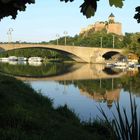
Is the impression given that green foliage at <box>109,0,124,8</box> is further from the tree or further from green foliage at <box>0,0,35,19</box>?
green foliage at <box>0,0,35,19</box>

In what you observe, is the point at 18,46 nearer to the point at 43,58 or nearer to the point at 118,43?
the point at 118,43

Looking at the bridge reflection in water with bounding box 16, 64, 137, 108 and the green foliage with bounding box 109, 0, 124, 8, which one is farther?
the bridge reflection in water with bounding box 16, 64, 137, 108

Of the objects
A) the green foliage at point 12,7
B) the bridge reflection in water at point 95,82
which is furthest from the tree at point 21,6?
the bridge reflection in water at point 95,82

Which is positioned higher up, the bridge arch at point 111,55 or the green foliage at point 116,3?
the green foliage at point 116,3

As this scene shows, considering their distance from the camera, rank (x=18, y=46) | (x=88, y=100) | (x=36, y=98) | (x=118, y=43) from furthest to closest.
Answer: (x=118, y=43) → (x=18, y=46) → (x=88, y=100) → (x=36, y=98)

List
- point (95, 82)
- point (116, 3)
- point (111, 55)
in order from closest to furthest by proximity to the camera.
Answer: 1. point (116, 3)
2. point (95, 82)
3. point (111, 55)

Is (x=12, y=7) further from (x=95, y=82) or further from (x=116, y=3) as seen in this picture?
(x=95, y=82)

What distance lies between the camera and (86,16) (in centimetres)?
227

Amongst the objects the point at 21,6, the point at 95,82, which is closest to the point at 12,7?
the point at 21,6

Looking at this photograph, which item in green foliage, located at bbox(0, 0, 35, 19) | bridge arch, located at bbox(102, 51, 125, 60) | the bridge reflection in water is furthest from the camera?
bridge arch, located at bbox(102, 51, 125, 60)

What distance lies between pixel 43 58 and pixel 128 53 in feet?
123

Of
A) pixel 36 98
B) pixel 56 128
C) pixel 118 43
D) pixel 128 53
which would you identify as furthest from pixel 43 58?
pixel 56 128

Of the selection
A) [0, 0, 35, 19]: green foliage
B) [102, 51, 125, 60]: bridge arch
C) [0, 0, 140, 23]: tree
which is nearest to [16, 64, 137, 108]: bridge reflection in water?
[0, 0, 140, 23]: tree

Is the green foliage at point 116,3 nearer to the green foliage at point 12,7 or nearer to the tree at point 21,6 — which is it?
the tree at point 21,6
